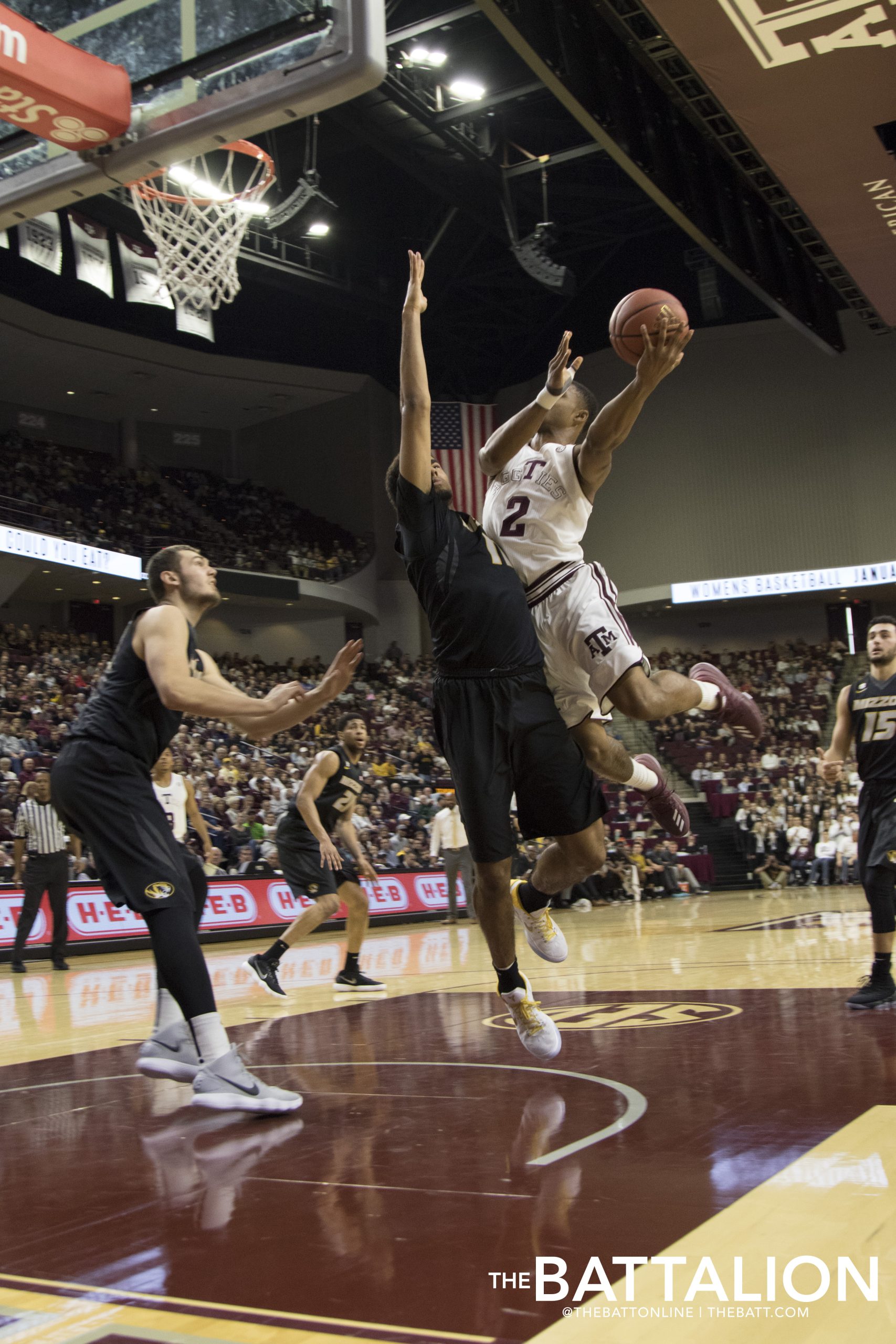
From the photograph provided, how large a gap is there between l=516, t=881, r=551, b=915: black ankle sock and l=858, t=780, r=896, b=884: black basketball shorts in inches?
77.8

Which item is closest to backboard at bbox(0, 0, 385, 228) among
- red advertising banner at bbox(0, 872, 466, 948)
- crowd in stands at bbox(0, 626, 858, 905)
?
red advertising banner at bbox(0, 872, 466, 948)

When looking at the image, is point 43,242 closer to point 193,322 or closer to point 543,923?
point 193,322

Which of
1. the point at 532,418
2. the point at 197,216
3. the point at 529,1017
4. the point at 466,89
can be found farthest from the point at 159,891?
the point at 466,89

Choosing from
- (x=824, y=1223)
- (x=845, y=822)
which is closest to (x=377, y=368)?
(x=845, y=822)

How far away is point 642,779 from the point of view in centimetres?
528

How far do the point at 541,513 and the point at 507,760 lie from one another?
1116 millimetres

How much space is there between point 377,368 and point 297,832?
25636mm

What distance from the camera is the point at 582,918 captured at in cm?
1661

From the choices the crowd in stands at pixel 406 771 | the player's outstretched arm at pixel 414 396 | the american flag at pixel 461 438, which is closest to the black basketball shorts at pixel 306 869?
the player's outstretched arm at pixel 414 396

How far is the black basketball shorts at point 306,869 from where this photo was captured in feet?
25.9

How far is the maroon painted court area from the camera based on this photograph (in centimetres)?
226

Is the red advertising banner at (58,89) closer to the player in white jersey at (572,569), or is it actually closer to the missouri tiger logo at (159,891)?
the player in white jersey at (572,569)

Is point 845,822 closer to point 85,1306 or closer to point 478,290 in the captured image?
point 478,290

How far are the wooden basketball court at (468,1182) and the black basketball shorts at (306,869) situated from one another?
6.17 feet
